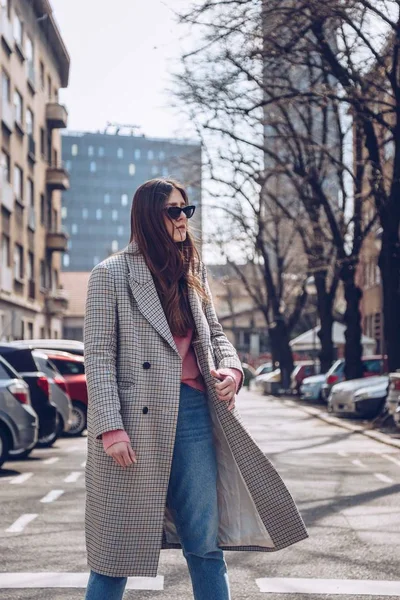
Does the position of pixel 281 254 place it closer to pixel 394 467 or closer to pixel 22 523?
pixel 394 467

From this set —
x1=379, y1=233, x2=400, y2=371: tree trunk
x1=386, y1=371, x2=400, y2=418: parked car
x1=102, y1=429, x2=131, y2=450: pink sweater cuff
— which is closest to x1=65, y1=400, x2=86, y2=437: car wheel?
x1=386, y1=371, x2=400, y2=418: parked car

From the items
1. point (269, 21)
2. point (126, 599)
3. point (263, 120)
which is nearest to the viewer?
point (126, 599)

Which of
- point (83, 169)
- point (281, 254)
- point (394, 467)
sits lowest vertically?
point (394, 467)

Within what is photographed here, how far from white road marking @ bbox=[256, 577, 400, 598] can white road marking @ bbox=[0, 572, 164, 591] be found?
0.60 meters

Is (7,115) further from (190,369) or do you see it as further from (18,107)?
(190,369)

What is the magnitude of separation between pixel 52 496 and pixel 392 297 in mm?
12439

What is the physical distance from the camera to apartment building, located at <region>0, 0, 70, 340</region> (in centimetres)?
3722

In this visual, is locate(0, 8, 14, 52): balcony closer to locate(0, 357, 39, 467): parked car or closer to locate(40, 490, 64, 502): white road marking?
locate(0, 357, 39, 467): parked car

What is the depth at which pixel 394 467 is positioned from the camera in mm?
13133

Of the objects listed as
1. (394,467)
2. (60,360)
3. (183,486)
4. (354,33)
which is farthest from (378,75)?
(183,486)

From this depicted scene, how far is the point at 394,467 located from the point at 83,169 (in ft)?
488

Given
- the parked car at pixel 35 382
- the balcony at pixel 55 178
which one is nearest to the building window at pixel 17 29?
the balcony at pixel 55 178

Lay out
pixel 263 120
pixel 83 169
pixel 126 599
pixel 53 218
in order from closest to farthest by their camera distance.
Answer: pixel 126 599 → pixel 263 120 → pixel 53 218 → pixel 83 169

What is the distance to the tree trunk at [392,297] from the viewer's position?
21.4 meters
